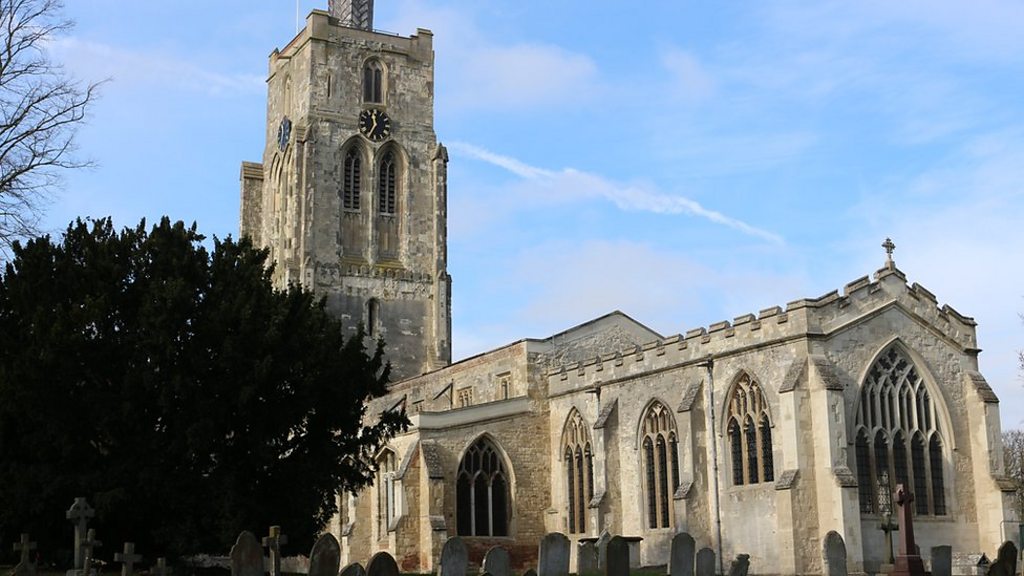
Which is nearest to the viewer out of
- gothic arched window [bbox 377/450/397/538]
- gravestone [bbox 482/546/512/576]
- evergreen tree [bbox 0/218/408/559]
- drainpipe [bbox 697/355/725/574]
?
gravestone [bbox 482/546/512/576]

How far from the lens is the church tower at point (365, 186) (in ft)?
191

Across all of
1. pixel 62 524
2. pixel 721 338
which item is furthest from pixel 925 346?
pixel 62 524

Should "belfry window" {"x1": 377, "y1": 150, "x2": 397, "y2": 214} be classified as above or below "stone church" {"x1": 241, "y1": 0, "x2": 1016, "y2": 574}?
above

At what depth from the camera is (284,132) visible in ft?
202

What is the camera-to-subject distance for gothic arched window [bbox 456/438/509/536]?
138ft

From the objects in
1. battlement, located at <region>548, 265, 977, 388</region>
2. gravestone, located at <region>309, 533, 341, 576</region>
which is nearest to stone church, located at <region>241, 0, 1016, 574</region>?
battlement, located at <region>548, 265, 977, 388</region>

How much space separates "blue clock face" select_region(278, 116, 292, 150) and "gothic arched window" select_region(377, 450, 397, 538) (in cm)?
2187

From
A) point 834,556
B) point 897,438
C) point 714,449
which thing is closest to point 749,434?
point 714,449

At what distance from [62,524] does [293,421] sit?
5373 mm

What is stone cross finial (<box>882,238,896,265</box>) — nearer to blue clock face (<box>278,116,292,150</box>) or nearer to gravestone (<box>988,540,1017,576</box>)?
gravestone (<box>988,540,1017,576</box>)

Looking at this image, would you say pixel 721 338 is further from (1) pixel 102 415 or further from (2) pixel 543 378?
(1) pixel 102 415

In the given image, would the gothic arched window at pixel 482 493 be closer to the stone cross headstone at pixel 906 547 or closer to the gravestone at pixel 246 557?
Answer: the stone cross headstone at pixel 906 547

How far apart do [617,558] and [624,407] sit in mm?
20173

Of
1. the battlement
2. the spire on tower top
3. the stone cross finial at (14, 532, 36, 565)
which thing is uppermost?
the spire on tower top
